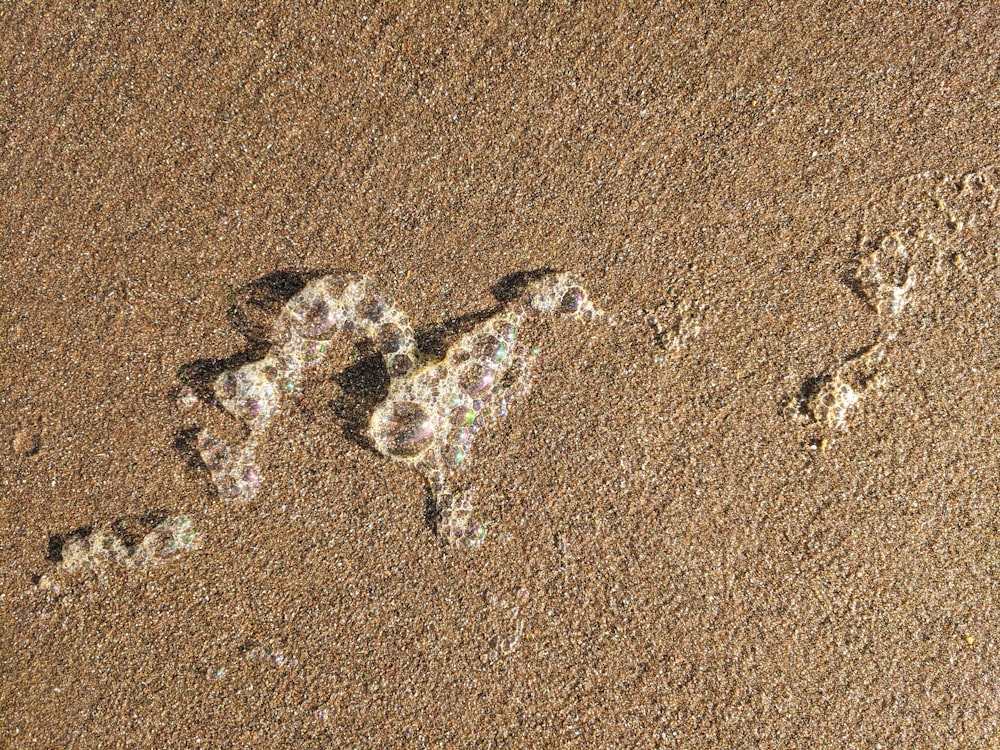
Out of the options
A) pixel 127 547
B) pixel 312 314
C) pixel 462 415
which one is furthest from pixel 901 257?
pixel 127 547

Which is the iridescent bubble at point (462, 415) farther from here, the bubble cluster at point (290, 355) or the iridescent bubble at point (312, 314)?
the iridescent bubble at point (312, 314)

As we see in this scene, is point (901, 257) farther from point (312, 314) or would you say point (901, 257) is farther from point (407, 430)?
point (312, 314)

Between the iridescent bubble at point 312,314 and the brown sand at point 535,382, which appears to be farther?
the iridescent bubble at point 312,314

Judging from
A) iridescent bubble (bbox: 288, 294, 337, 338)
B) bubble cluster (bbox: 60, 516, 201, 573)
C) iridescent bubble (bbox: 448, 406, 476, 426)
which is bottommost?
iridescent bubble (bbox: 448, 406, 476, 426)

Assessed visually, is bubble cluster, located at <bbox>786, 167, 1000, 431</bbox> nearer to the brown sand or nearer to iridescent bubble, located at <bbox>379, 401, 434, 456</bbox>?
the brown sand

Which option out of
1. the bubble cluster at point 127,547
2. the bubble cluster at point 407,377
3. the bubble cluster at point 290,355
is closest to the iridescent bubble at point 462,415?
the bubble cluster at point 407,377

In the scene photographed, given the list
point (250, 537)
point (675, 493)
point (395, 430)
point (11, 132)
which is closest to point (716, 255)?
point (675, 493)

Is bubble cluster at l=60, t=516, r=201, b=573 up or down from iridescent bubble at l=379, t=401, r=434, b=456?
up

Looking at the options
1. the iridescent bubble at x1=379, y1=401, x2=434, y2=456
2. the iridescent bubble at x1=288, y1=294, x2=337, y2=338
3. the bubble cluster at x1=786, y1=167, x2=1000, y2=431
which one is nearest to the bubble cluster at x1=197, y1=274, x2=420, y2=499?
the iridescent bubble at x1=288, y1=294, x2=337, y2=338
